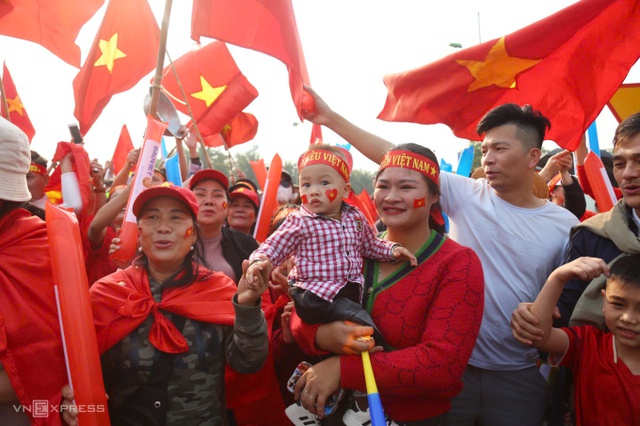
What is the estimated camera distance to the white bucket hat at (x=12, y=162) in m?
1.98

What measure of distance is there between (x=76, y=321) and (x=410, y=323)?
4.34ft

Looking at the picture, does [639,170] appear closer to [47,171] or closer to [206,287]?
[206,287]

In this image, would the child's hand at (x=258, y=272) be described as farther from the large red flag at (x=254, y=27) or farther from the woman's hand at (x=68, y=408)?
the large red flag at (x=254, y=27)

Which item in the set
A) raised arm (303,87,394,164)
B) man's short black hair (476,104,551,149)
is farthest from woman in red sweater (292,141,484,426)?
man's short black hair (476,104,551,149)

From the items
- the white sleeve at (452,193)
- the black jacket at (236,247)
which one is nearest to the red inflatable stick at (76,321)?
the black jacket at (236,247)

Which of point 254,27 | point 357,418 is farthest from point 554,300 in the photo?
point 254,27

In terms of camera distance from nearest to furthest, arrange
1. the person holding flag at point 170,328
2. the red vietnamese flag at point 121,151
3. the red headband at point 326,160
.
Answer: the person holding flag at point 170,328 < the red headband at point 326,160 < the red vietnamese flag at point 121,151

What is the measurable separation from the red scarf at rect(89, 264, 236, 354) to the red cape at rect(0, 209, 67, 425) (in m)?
0.26

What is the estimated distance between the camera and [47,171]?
4.50m

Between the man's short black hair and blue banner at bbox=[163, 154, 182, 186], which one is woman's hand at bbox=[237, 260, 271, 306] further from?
blue banner at bbox=[163, 154, 182, 186]

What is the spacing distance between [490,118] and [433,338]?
1402 mm

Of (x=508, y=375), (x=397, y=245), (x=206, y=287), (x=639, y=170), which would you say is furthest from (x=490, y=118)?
(x=206, y=287)

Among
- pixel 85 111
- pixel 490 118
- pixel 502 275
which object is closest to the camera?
pixel 502 275

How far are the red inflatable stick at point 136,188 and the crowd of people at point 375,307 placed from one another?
522 mm
